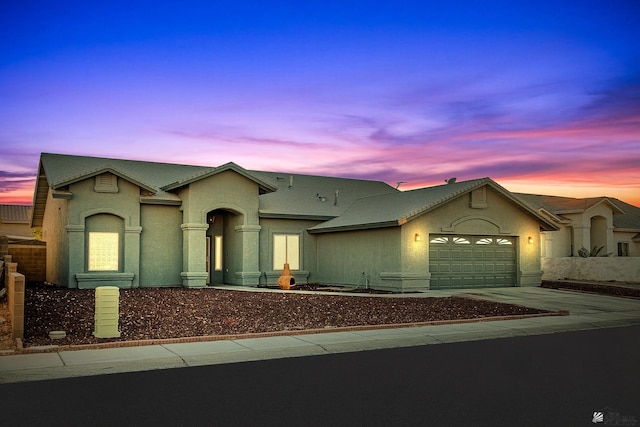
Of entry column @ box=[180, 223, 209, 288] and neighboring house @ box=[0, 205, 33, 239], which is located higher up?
neighboring house @ box=[0, 205, 33, 239]

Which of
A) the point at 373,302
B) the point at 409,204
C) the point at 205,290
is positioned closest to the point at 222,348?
the point at 373,302

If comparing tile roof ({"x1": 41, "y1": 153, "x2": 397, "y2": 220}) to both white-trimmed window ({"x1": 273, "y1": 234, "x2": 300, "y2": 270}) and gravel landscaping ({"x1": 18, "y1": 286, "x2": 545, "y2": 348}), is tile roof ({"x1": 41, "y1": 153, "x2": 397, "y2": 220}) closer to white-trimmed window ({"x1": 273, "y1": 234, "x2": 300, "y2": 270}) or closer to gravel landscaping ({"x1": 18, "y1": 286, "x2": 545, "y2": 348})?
white-trimmed window ({"x1": 273, "y1": 234, "x2": 300, "y2": 270})

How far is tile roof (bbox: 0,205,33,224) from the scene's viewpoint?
2334 inches

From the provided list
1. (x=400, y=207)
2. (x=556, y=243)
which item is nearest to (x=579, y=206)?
(x=556, y=243)

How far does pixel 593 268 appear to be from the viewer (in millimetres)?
33938

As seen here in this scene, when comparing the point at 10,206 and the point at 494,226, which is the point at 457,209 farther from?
the point at 10,206

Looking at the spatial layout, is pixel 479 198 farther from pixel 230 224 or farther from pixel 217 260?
pixel 217 260

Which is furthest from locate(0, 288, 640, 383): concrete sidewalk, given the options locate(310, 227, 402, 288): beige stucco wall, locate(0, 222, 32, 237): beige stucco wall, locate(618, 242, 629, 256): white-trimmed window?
locate(0, 222, 32, 237): beige stucco wall

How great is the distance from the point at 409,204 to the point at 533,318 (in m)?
9.98

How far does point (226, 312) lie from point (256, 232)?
34.3 feet

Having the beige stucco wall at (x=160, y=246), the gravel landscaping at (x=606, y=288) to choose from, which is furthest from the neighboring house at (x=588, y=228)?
the beige stucco wall at (x=160, y=246)

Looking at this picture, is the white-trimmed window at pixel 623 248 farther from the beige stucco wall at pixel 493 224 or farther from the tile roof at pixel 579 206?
the beige stucco wall at pixel 493 224

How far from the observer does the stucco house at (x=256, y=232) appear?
24.8 meters

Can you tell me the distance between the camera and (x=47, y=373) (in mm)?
9492
